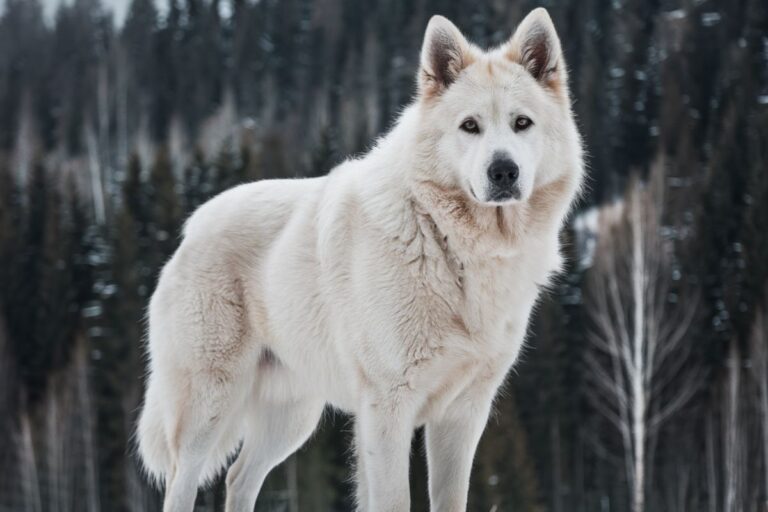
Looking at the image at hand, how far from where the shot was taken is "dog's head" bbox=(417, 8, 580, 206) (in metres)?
4.19

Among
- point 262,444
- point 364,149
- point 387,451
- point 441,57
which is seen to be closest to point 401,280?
point 387,451

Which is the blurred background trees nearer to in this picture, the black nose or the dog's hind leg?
the dog's hind leg

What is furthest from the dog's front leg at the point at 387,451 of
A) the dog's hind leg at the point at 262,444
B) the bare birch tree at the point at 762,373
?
the bare birch tree at the point at 762,373

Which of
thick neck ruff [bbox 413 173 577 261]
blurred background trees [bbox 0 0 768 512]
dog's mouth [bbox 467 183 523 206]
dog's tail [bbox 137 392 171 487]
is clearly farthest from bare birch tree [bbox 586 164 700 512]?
dog's mouth [bbox 467 183 523 206]

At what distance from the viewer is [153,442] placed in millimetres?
5316

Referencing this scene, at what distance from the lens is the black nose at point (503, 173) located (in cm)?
412

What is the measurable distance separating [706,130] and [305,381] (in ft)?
161

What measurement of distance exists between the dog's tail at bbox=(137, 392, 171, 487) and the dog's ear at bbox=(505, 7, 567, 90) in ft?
8.15

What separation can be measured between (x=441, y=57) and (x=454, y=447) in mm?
1713

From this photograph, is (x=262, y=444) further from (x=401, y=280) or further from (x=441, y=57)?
(x=441, y=57)

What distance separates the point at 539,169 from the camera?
440 cm

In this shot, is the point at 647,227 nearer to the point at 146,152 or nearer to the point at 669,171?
the point at 669,171

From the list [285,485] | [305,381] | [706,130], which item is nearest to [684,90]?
[706,130]

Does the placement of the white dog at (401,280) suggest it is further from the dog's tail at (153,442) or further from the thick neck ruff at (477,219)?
the dog's tail at (153,442)
